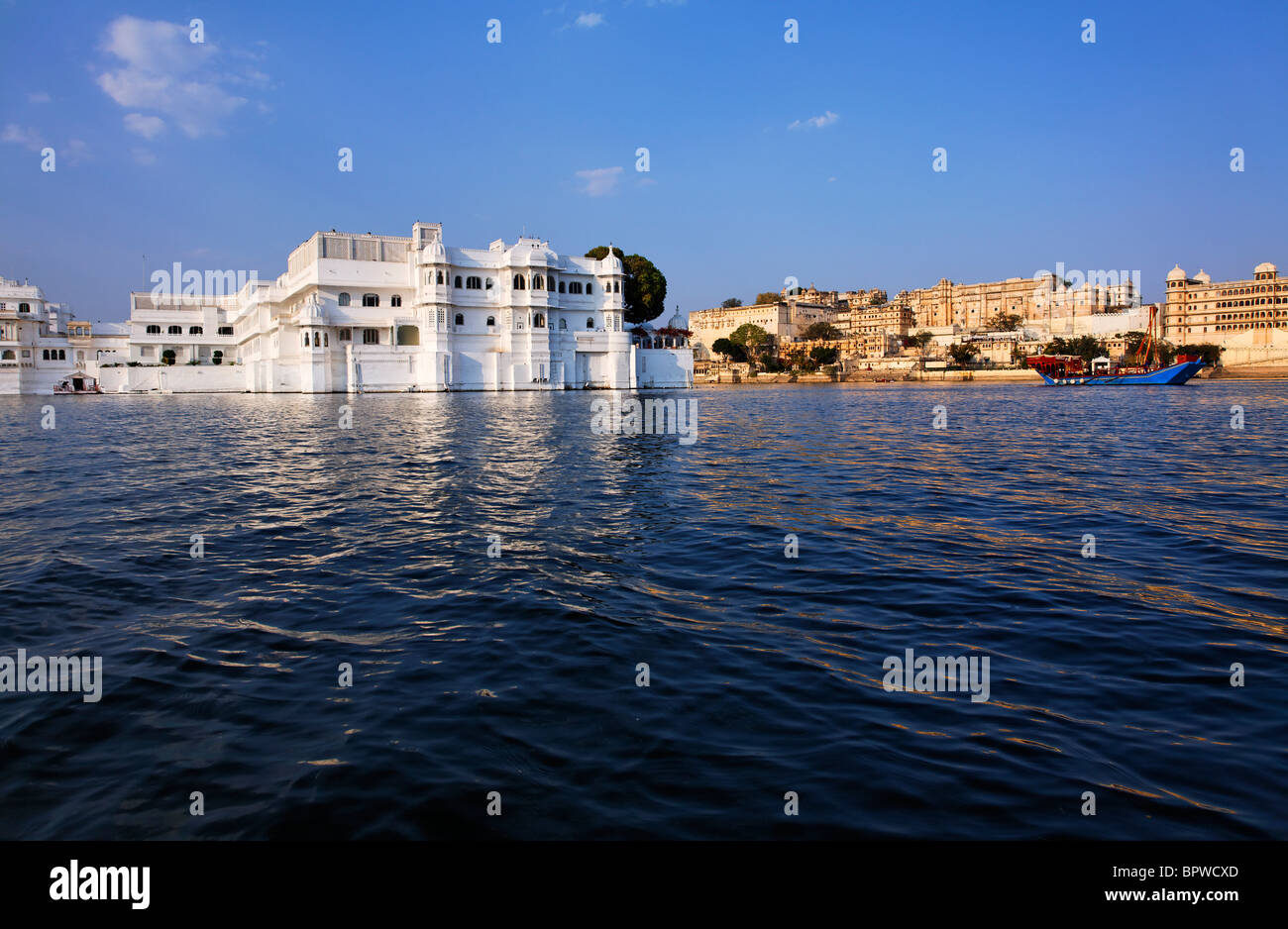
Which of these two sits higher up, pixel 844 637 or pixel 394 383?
pixel 394 383

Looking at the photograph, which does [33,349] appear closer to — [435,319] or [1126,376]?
[435,319]

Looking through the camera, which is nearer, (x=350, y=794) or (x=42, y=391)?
(x=350, y=794)

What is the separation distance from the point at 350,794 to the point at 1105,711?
468 cm

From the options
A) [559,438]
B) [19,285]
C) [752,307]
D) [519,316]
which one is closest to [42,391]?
[19,285]

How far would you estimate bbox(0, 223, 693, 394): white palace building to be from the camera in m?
68.9

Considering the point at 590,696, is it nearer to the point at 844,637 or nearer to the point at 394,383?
the point at 844,637

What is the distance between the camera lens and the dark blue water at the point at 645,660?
420 cm

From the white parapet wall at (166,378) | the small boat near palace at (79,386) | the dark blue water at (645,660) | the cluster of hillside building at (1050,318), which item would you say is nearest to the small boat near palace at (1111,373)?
the cluster of hillside building at (1050,318)

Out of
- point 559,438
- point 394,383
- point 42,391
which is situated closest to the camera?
point 559,438

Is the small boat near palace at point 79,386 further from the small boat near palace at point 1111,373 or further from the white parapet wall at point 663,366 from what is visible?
the small boat near palace at point 1111,373

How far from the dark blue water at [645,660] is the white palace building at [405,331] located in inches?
2206
